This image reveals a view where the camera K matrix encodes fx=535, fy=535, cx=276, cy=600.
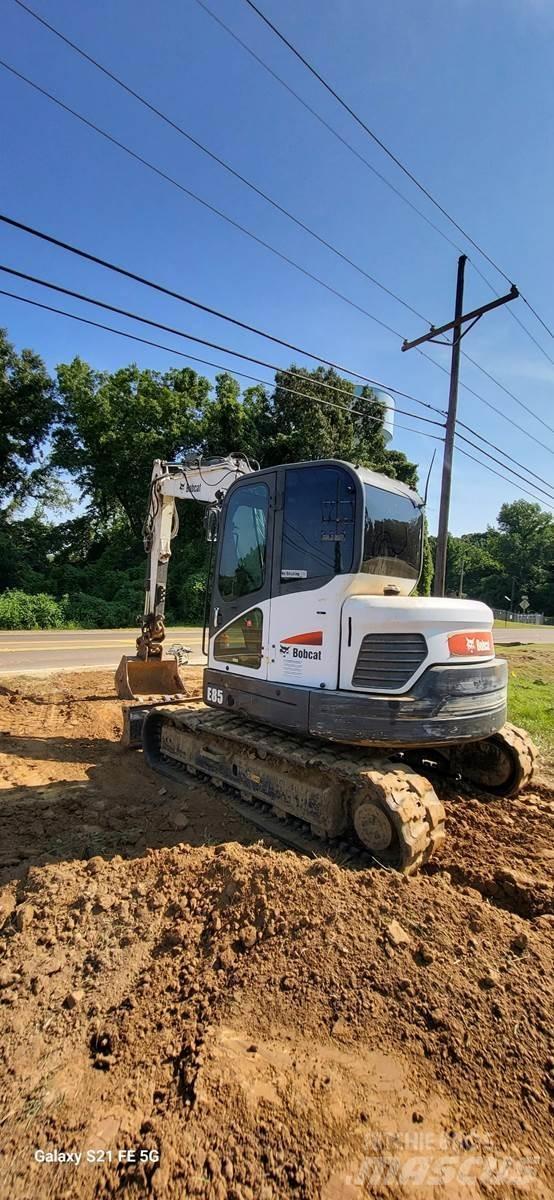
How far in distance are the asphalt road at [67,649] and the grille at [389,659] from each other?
9.91 meters

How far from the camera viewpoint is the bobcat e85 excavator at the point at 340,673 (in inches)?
149

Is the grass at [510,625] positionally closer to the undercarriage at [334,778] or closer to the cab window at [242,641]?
the undercarriage at [334,778]

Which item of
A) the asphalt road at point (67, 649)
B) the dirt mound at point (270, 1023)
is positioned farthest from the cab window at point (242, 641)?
the asphalt road at point (67, 649)

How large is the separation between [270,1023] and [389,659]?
2.21m

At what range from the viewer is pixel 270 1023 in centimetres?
239

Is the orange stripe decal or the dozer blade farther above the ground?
the orange stripe decal

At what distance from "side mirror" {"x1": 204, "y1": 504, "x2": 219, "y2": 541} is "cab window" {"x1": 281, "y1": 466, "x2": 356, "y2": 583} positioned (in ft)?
3.43

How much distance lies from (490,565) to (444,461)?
87.2m

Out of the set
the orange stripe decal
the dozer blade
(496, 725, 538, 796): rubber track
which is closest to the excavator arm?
the dozer blade

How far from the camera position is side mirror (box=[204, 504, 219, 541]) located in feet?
17.2

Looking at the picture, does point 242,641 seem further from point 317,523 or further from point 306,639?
point 317,523

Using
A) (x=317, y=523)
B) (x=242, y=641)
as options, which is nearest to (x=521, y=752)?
(x=242, y=641)

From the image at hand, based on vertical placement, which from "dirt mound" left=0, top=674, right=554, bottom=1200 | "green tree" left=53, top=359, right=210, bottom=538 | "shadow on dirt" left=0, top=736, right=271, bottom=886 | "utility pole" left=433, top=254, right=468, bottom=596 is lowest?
"shadow on dirt" left=0, top=736, right=271, bottom=886

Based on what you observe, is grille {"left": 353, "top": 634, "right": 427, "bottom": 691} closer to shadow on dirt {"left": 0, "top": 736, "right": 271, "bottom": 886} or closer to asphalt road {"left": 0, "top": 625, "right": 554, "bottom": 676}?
shadow on dirt {"left": 0, "top": 736, "right": 271, "bottom": 886}
